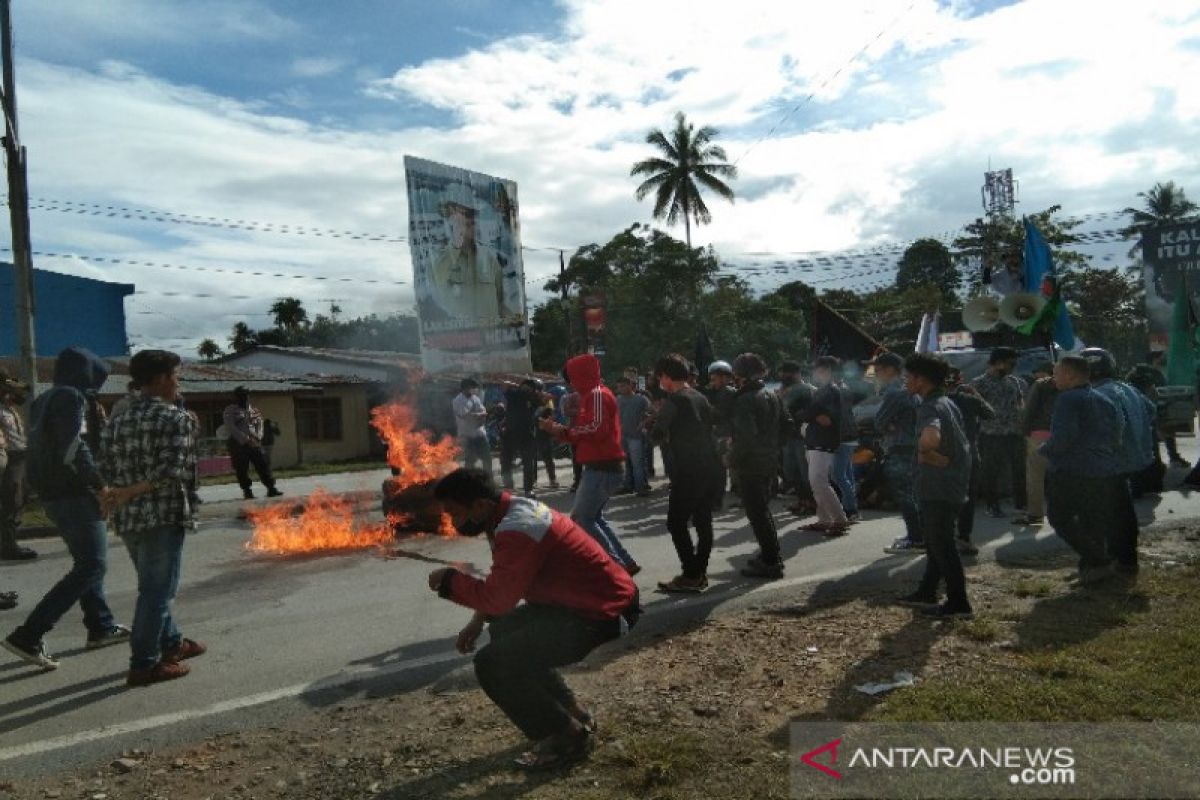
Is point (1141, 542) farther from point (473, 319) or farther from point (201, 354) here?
point (201, 354)

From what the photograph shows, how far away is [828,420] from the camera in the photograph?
8.99m

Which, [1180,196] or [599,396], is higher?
[1180,196]

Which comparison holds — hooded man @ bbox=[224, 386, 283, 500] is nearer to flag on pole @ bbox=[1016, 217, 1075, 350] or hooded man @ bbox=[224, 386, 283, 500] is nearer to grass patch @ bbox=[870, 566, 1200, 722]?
flag on pole @ bbox=[1016, 217, 1075, 350]

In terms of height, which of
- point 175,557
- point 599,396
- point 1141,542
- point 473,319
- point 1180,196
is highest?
point 1180,196

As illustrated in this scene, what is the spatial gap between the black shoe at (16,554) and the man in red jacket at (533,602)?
316 inches

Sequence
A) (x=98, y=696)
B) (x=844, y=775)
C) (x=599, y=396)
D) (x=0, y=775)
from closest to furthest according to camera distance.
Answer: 1. (x=844, y=775)
2. (x=0, y=775)
3. (x=98, y=696)
4. (x=599, y=396)

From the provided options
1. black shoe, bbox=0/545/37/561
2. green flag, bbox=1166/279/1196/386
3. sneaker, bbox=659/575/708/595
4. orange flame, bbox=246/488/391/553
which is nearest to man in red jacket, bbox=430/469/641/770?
sneaker, bbox=659/575/708/595

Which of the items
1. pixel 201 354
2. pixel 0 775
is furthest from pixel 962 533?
pixel 201 354

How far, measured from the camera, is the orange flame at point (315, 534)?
31.1 ft

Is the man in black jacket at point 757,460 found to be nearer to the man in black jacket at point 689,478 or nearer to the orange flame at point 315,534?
the man in black jacket at point 689,478

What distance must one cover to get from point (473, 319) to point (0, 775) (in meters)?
16.0

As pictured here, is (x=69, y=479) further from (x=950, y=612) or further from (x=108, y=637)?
(x=950, y=612)

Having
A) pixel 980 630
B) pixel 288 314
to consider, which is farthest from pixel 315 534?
pixel 288 314

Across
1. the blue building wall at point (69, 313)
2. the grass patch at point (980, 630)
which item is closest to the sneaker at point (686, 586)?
the grass patch at point (980, 630)
